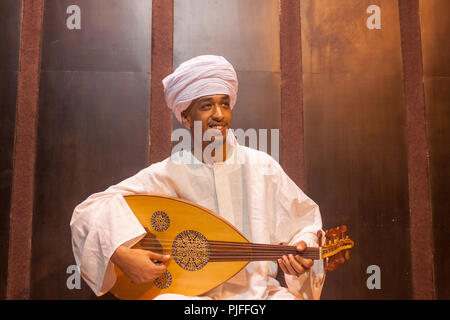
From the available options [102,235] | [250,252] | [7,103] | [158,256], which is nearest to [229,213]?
[250,252]

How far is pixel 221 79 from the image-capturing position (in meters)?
2.13

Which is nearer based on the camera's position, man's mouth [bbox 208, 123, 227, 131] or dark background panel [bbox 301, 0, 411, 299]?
man's mouth [bbox 208, 123, 227, 131]

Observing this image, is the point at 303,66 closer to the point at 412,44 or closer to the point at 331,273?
the point at 412,44

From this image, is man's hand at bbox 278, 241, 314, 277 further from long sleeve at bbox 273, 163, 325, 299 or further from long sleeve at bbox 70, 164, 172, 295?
long sleeve at bbox 70, 164, 172, 295

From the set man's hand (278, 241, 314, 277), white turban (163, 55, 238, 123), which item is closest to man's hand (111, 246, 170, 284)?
man's hand (278, 241, 314, 277)

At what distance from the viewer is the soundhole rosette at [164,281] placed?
1923mm

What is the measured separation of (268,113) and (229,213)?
0.98 metres

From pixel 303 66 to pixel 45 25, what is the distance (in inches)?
71.0

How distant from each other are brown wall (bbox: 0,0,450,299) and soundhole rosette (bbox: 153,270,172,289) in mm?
973

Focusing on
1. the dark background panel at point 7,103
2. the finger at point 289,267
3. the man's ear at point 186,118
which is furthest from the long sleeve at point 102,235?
the dark background panel at point 7,103

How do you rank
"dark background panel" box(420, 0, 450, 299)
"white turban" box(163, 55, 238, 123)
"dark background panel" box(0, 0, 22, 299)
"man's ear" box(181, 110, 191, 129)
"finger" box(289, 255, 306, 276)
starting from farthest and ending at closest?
"dark background panel" box(420, 0, 450, 299) < "dark background panel" box(0, 0, 22, 299) < "man's ear" box(181, 110, 191, 129) < "white turban" box(163, 55, 238, 123) < "finger" box(289, 255, 306, 276)

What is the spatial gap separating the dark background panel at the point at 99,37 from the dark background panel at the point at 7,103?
197mm

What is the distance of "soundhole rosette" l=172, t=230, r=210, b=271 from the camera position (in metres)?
1.92

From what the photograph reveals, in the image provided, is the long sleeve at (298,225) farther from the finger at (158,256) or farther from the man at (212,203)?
the finger at (158,256)
